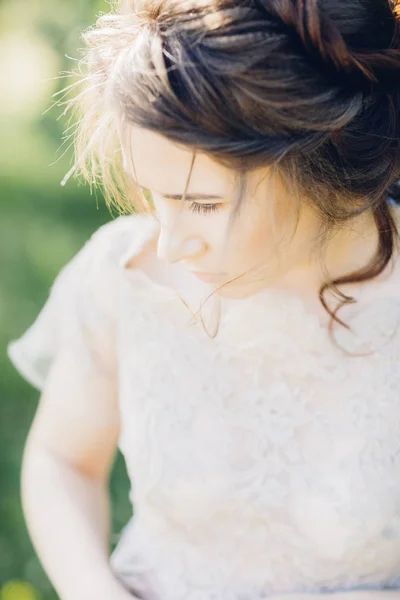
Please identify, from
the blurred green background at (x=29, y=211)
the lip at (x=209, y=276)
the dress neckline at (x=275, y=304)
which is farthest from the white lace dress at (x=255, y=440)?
the blurred green background at (x=29, y=211)

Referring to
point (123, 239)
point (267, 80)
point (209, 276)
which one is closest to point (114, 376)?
point (123, 239)

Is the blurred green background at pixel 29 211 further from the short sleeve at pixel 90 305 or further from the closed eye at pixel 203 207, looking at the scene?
the closed eye at pixel 203 207

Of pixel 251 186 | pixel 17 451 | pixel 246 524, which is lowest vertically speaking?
pixel 17 451

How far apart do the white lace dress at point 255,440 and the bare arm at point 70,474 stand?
8cm

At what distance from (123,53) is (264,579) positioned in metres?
0.84

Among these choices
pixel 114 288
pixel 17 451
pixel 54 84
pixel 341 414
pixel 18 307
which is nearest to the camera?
pixel 341 414

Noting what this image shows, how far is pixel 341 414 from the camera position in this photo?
1.31 meters

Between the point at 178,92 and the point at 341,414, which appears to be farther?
the point at 341,414

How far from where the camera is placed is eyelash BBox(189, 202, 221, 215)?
1103 mm

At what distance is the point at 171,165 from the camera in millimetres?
1066

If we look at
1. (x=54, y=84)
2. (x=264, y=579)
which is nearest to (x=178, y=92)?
(x=264, y=579)

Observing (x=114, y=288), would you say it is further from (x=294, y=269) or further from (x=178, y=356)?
(x=294, y=269)

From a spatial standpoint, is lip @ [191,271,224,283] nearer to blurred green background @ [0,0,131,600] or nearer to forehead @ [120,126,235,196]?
forehead @ [120,126,235,196]

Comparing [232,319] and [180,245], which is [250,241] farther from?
[232,319]
